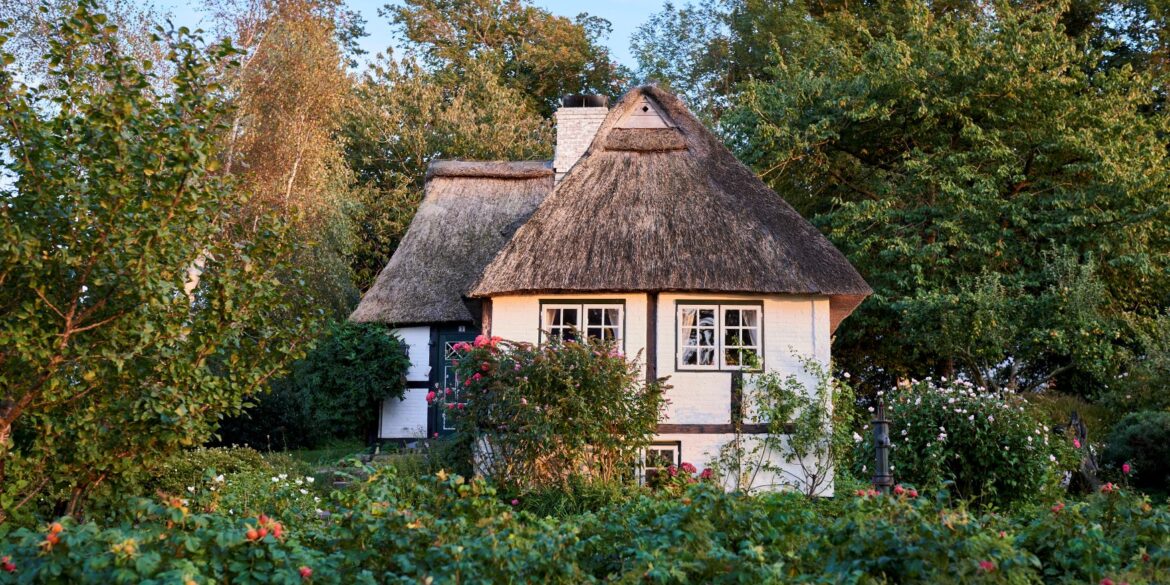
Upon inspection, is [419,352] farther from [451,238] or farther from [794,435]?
[794,435]

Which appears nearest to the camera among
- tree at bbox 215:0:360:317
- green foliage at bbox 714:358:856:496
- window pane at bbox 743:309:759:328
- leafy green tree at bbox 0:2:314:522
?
leafy green tree at bbox 0:2:314:522

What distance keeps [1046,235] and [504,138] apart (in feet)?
47.5

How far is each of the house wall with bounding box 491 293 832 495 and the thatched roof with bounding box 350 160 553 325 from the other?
15.2 feet

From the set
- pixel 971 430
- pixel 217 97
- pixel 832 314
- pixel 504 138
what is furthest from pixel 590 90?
→ pixel 217 97

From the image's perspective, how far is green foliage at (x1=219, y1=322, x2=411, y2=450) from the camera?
1906 cm

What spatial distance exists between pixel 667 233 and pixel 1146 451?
672cm

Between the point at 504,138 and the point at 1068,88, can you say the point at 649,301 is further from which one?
the point at 504,138

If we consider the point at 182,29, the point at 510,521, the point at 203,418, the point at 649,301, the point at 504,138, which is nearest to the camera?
the point at 510,521

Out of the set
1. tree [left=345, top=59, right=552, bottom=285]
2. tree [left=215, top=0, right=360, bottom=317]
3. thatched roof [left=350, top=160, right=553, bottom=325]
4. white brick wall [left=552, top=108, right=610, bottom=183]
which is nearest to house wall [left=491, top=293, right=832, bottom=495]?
thatched roof [left=350, top=160, right=553, bottom=325]

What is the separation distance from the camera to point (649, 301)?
1407 centimetres

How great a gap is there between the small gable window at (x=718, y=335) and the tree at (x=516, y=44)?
20125 mm

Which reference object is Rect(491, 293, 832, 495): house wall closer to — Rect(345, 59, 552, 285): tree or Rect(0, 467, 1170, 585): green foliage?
Rect(0, 467, 1170, 585): green foliage

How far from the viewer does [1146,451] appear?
45.4ft

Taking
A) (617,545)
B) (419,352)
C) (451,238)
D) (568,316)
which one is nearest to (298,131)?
(451,238)
